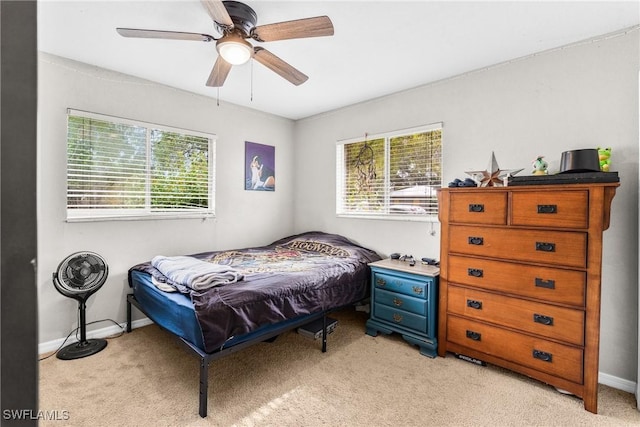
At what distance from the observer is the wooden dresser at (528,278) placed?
192cm

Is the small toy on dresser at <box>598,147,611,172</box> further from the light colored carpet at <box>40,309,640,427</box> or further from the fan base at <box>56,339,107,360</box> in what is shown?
the fan base at <box>56,339,107,360</box>

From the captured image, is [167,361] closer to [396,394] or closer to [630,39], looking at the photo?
[396,394]

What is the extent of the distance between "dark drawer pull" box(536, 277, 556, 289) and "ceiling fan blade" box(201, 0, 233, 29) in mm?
2591

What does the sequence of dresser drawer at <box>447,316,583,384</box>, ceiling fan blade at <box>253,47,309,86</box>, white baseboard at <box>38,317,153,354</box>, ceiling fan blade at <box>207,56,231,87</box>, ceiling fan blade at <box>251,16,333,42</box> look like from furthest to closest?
1. white baseboard at <box>38,317,153,354</box>
2. ceiling fan blade at <box>207,56,231,87</box>
3. ceiling fan blade at <box>253,47,309,86</box>
4. dresser drawer at <box>447,316,583,384</box>
5. ceiling fan blade at <box>251,16,333,42</box>

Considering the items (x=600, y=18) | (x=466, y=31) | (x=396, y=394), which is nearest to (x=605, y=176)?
(x=600, y=18)

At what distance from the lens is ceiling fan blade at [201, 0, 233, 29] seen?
61.1 inches

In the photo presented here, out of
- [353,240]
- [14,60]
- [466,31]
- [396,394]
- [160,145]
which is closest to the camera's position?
[14,60]

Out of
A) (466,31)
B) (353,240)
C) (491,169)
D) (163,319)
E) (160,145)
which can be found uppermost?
(466,31)

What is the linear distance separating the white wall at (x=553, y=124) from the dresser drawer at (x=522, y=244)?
50 centimetres

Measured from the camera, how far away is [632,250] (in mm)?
2133

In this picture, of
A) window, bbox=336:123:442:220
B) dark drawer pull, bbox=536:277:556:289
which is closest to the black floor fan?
window, bbox=336:123:442:220

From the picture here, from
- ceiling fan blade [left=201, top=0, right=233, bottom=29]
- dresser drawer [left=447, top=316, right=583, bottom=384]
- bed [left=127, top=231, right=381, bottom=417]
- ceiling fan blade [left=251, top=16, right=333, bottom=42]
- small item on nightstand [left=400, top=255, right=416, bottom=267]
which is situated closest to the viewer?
ceiling fan blade [left=201, top=0, right=233, bottom=29]

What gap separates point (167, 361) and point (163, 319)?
17.5 inches

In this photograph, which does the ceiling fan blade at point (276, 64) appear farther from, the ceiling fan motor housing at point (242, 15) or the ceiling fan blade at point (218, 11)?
the ceiling fan blade at point (218, 11)
